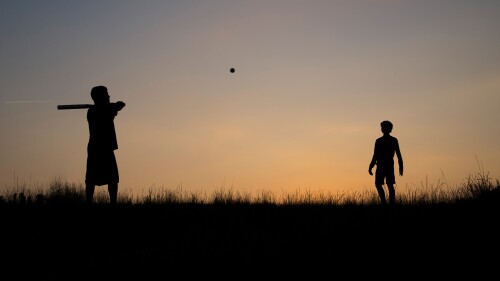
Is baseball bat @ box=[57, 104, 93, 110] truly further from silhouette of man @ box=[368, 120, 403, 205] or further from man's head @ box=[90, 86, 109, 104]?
silhouette of man @ box=[368, 120, 403, 205]

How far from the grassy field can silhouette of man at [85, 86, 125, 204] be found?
49cm

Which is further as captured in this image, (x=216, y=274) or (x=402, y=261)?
(x=402, y=261)

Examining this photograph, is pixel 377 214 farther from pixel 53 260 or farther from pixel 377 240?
pixel 53 260

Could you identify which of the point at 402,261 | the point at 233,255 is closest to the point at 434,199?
the point at 402,261

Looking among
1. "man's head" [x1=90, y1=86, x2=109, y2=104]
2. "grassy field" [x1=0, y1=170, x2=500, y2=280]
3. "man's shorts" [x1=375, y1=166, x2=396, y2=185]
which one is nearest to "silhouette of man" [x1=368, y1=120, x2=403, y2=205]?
"man's shorts" [x1=375, y1=166, x2=396, y2=185]

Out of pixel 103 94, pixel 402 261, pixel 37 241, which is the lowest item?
pixel 402 261

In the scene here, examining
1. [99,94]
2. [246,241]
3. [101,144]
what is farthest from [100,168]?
[246,241]

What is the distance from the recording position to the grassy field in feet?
18.4

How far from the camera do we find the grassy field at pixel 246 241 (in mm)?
5604

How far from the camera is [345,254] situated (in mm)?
6020

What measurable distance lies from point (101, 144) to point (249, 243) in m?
4.08

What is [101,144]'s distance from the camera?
31.2 feet

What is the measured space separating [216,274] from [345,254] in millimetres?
1512

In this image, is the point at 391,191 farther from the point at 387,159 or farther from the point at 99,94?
the point at 99,94
